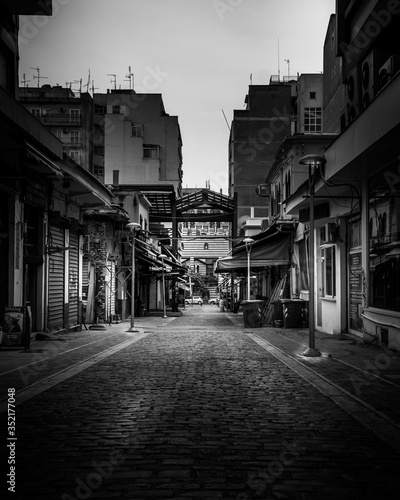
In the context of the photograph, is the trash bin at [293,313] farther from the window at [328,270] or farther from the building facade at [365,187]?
the building facade at [365,187]

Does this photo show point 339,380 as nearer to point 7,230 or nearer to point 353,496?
point 353,496

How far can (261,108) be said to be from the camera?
54.6m

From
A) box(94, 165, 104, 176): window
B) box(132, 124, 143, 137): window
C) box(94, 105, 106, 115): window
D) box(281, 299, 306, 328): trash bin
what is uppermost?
box(94, 105, 106, 115): window

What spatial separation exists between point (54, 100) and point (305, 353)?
162ft

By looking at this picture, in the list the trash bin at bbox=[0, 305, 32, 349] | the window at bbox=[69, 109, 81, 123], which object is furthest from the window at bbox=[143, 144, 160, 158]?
the trash bin at bbox=[0, 305, 32, 349]

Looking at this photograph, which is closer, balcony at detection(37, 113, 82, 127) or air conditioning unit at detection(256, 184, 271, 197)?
air conditioning unit at detection(256, 184, 271, 197)

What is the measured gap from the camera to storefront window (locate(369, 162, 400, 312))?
41.0 feet

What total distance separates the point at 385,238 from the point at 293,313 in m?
8.88

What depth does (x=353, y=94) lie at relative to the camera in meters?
16.5

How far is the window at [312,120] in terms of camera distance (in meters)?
43.5

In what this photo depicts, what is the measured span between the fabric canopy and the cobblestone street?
53.4ft

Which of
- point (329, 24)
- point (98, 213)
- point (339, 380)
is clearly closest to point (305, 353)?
point (339, 380)

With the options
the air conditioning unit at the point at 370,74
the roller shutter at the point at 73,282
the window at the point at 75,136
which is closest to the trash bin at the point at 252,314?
the roller shutter at the point at 73,282

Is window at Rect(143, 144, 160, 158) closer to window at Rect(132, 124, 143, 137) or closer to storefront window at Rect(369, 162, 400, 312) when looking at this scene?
window at Rect(132, 124, 143, 137)
